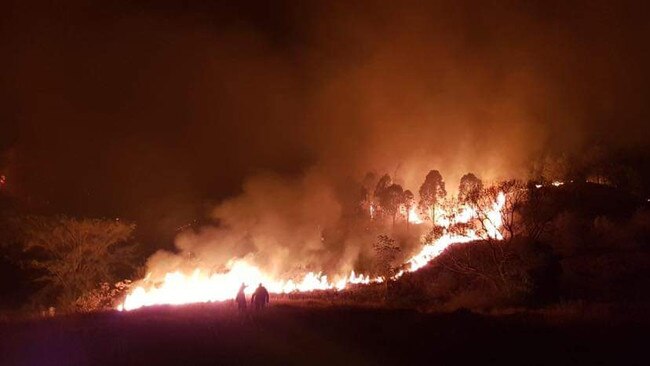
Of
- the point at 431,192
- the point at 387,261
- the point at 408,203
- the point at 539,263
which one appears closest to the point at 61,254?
the point at 387,261

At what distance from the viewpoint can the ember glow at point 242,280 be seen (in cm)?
3897

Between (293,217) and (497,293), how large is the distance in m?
35.7

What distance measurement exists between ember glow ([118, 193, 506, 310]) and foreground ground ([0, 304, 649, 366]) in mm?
16784

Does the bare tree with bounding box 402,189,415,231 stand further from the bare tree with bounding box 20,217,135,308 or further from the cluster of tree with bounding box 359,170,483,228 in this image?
the bare tree with bounding box 20,217,135,308

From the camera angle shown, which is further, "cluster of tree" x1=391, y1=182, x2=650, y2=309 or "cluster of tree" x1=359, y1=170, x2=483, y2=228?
"cluster of tree" x1=359, y1=170, x2=483, y2=228

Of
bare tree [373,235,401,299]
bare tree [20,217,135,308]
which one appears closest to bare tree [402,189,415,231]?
bare tree [373,235,401,299]

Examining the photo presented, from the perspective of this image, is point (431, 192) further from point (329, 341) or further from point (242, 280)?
point (329, 341)

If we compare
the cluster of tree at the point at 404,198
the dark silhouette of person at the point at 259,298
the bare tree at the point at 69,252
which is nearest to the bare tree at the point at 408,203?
the cluster of tree at the point at 404,198

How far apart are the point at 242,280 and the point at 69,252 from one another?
1432 cm

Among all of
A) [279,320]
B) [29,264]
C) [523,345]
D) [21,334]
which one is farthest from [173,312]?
[29,264]

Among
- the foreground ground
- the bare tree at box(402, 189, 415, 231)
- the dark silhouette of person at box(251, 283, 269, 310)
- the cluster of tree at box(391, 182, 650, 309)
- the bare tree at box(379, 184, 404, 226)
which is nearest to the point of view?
the foreground ground

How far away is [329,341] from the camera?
1673 centimetres

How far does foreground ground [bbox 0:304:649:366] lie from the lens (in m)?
14.3

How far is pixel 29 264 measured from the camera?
4425 cm
